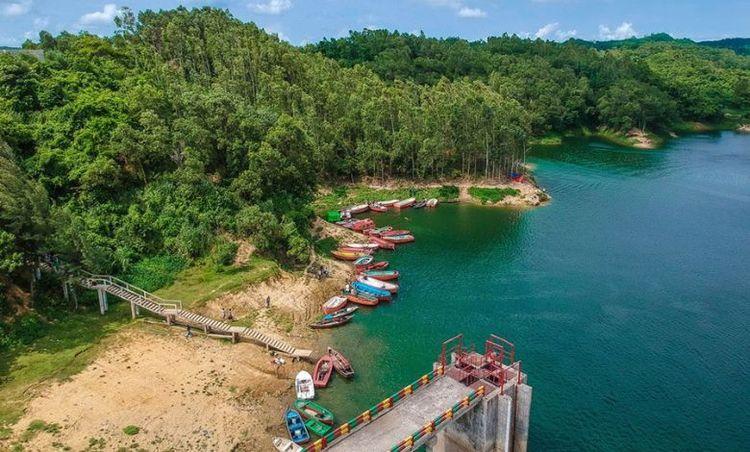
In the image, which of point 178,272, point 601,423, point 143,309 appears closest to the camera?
point 601,423

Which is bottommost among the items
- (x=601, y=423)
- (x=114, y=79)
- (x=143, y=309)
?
(x=601, y=423)

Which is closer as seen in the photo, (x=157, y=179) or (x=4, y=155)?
(x=4, y=155)

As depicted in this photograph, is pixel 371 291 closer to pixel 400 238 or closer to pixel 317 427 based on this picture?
pixel 400 238

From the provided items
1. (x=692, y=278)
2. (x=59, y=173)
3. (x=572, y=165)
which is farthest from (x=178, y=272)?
(x=572, y=165)

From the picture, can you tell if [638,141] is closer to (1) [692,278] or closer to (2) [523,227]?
(2) [523,227]

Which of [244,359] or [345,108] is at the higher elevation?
[345,108]

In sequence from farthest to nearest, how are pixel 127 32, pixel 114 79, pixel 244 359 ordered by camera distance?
pixel 127 32
pixel 114 79
pixel 244 359
